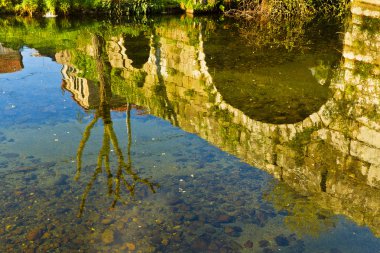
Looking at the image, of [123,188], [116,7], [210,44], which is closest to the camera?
[123,188]

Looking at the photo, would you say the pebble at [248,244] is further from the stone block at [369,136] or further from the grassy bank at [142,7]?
the grassy bank at [142,7]

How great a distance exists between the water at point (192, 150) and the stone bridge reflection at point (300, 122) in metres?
0.03

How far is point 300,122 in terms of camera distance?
7453 millimetres

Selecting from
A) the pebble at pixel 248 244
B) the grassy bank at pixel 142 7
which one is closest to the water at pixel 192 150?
the pebble at pixel 248 244

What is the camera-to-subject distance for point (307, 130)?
23.9ft

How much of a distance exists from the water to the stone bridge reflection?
0.03 metres

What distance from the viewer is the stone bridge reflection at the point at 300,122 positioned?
19.1ft

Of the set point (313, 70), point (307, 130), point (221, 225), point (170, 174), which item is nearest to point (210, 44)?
point (313, 70)

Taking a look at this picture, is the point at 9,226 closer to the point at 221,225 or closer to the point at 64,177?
the point at 64,177

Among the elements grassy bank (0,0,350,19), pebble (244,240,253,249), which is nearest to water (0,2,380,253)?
pebble (244,240,253,249)

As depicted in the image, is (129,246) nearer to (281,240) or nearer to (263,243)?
(263,243)

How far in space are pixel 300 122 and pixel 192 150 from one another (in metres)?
1.70

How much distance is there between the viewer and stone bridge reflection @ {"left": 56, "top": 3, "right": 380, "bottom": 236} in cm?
582

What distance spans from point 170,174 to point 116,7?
15.2m
